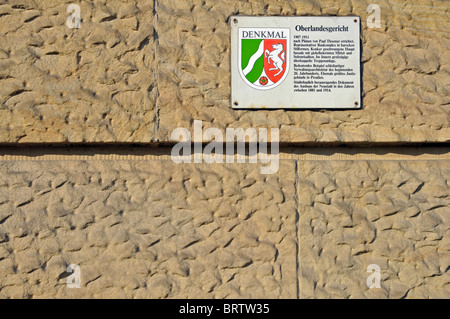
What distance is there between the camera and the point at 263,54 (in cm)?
272

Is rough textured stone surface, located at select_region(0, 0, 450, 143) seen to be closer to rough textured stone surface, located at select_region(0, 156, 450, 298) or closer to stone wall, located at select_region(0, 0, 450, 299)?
stone wall, located at select_region(0, 0, 450, 299)

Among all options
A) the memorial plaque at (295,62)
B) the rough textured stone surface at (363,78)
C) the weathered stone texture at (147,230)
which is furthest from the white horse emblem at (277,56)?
the weathered stone texture at (147,230)

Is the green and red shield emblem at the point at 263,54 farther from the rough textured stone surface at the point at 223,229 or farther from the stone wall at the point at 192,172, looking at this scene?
the rough textured stone surface at the point at 223,229

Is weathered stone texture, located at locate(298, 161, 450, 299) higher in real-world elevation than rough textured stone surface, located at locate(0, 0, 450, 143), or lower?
lower

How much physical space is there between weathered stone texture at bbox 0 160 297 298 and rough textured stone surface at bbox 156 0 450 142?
0.24 m

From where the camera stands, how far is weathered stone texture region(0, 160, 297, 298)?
266cm

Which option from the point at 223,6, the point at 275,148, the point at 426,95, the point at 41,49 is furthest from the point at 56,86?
the point at 426,95

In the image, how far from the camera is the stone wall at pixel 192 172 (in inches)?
105

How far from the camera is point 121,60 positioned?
2693mm

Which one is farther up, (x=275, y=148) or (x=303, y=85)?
(x=303, y=85)

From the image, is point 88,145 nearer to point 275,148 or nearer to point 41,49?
point 41,49

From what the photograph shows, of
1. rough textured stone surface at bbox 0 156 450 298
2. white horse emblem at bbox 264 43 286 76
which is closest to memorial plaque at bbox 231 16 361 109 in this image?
white horse emblem at bbox 264 43 286 76

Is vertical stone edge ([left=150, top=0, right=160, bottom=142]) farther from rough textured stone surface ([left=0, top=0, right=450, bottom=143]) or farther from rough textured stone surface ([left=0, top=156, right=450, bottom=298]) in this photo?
rough textured stone surface ([left=0, top=156, right=450, bottom=298])
